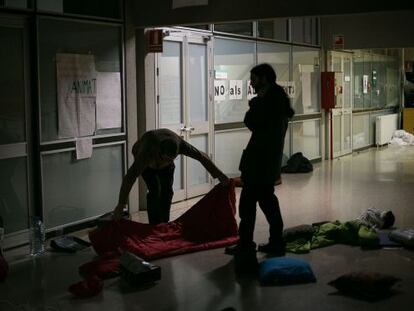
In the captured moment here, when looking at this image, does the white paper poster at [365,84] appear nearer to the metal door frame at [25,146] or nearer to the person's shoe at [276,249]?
the person's shoe at [276,249]

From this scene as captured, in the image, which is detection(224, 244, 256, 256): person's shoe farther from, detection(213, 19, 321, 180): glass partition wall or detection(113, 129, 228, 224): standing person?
detection(213, 19, 321, 180): glass partition wall

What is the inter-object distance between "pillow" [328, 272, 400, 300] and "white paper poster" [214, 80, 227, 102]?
4384mm

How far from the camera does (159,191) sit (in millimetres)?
5246

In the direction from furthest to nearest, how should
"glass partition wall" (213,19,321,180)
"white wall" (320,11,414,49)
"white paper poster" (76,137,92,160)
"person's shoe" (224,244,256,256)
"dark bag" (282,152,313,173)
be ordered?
"white wall" (320,11,414,49) → "dark bag" (282,152,313,173) → "glass partition wall" (213,19,321,180) → "white paper poster" (76,137,92,160) → "person's shoe" (224,244,256,256)

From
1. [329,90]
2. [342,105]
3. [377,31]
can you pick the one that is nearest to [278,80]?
[329,90]

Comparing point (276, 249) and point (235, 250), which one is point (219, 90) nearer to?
point (276, 249)

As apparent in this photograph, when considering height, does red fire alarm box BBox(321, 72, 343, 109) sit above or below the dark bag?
above

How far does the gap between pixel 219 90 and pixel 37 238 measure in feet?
12.3

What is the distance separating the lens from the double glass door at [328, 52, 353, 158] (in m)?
11.9

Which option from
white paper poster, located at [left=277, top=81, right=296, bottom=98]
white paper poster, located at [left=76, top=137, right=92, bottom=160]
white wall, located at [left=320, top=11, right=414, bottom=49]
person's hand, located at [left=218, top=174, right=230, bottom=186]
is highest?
white wall, located at [left=320, top=11, right=414, bottom=49]

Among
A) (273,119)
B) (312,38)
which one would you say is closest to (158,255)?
(273,119)

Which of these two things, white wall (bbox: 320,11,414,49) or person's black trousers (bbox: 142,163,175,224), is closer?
person's black trousers (bbox: 142,163,175,224)

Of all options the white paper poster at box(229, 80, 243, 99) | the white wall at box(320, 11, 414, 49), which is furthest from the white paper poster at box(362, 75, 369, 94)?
the white paper poster at box(229, 80, 243, 99)

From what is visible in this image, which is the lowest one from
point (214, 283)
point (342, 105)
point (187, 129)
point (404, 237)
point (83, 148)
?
point (214, 283)
